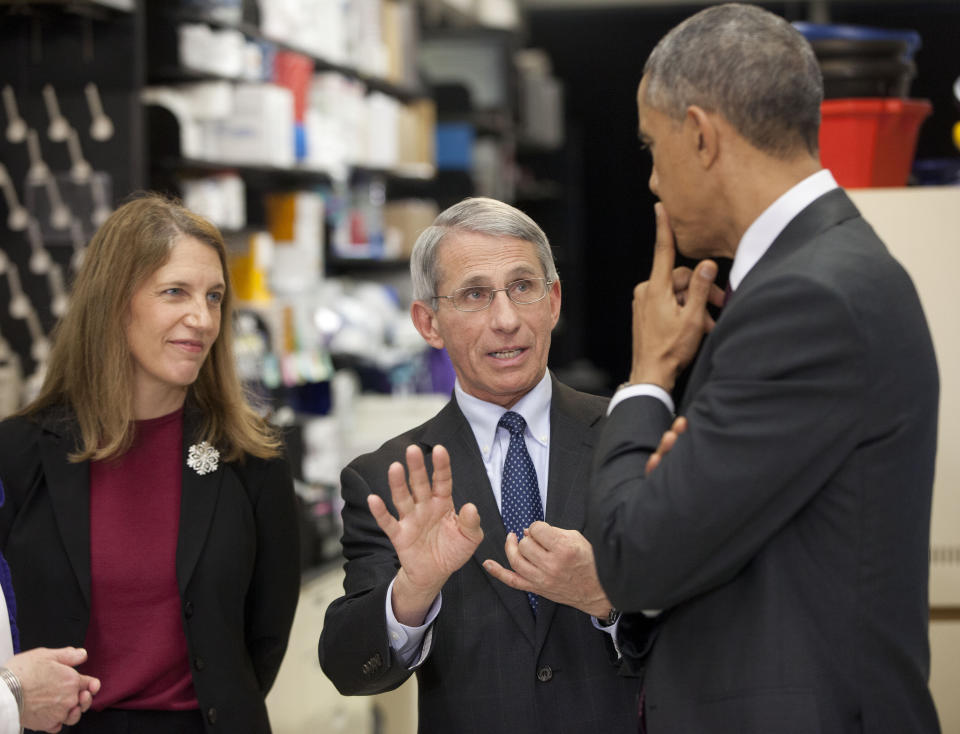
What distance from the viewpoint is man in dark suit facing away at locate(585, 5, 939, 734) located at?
135cm

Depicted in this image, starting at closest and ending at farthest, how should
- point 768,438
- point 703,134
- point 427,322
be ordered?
point 768,438 → point 703,134 → point 427,322

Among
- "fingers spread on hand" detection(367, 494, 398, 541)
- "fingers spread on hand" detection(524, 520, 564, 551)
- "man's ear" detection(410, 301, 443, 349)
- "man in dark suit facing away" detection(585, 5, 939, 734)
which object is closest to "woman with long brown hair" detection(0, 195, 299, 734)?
"man's ear" detection(410, 301, 443, 349)

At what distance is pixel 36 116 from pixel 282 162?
3.59 ft

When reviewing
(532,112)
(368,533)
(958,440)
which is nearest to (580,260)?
(532,112)

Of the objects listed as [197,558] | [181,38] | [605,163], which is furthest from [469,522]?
[605,163]

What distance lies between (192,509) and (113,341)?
0.38 metres

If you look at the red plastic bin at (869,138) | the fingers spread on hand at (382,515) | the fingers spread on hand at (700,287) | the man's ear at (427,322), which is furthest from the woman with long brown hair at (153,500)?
the red plastic bin at (869,138)

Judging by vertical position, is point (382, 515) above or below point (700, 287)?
below

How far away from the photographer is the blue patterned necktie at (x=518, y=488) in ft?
6.56

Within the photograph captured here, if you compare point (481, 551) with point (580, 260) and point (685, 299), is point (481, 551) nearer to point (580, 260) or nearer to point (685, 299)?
point (685, 299)

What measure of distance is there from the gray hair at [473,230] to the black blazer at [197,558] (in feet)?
2.13

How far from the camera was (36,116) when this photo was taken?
3564 millimetres

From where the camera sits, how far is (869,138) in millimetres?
2750

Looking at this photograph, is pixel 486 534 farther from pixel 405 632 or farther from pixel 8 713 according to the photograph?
pixel 8 713
